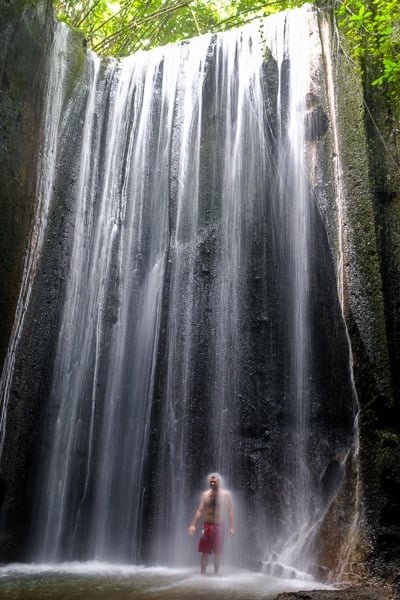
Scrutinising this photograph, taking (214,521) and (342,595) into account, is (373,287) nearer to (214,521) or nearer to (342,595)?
(214,521)

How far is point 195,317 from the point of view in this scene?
26.5ft

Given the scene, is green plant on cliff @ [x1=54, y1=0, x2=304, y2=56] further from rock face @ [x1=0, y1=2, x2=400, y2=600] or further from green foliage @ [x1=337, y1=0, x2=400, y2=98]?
rock face @ [x1=0, y1=2, x2=400, y2=600]

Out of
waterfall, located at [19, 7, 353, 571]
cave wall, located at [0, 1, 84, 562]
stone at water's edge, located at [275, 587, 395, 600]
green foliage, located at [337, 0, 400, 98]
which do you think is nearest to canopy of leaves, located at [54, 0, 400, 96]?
green foliage, located at [337, 0, 400, 98]

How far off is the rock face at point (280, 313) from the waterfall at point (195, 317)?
40mm

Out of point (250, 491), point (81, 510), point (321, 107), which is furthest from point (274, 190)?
point (81, 510)

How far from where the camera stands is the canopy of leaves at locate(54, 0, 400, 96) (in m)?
7.44

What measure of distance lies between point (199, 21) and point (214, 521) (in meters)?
12.1

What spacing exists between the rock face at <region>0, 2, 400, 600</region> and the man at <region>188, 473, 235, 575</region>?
33.8 inches

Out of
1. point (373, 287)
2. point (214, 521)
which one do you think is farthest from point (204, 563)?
point (373, 287)

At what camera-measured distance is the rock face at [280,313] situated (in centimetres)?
620

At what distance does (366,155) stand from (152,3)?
8.01 metres

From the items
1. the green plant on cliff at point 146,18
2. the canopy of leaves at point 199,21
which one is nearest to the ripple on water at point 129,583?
the canopy of leaves at point 199,21

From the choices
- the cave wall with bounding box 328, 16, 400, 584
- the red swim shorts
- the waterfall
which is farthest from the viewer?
the waterfall

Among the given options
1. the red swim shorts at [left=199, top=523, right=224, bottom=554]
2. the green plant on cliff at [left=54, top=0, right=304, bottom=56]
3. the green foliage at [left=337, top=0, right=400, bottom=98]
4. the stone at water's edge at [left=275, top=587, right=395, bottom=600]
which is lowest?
the stone at water's edge at [left=275, top=587, right=395, bottom=600]
